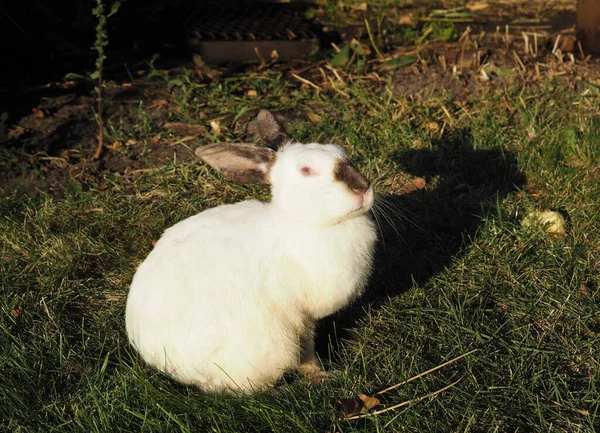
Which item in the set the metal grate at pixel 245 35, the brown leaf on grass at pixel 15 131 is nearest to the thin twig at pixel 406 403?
the brown leaf on grass at pixel 15 131

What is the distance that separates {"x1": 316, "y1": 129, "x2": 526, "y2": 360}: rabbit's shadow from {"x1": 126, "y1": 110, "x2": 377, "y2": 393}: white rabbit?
0.92ft

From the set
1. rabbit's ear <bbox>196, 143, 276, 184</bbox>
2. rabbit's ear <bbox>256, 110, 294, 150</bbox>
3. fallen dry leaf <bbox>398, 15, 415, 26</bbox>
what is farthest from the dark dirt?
rabbit's ear <bbox>196, 143, 276, 184</bbox>

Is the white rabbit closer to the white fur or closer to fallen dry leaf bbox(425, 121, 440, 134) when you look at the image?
the white fur

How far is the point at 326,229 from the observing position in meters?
2.75

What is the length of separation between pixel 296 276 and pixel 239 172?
471mm

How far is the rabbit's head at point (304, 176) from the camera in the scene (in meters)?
2.64

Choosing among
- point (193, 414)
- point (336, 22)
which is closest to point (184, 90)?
point (336, 22)

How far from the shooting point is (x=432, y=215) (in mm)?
3832

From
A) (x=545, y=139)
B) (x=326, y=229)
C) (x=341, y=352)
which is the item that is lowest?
(x=341, y=352)

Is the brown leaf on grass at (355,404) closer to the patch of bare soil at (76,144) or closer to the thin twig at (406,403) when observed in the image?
the thin twig at (406,403)

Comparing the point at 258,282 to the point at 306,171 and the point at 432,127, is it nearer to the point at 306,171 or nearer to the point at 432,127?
the point at 306,171

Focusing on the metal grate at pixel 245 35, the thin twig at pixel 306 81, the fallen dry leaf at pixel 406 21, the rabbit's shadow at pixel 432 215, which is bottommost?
the rabbit's shadow at pixel 432 215

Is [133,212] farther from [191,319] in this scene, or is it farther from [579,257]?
[579,257]

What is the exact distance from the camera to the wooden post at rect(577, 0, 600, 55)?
509cm
